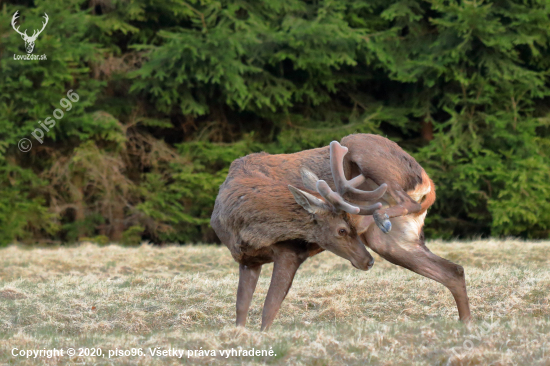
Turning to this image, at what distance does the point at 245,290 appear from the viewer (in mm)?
6520

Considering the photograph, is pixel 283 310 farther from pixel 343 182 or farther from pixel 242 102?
pixel 242 102

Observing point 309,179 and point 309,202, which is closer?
point 309,202

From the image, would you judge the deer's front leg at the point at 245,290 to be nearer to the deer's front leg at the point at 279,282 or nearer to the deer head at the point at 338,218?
the deer's front leg at the point at 279,282

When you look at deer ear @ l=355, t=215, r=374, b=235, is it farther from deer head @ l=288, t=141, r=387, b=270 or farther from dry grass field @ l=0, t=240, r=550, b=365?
dry grass field @ l=0, t=240, r=550, b=365

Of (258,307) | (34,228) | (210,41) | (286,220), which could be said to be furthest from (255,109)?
(286,220)

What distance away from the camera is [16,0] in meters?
17.5

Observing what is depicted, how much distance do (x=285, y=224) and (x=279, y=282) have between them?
0.53m

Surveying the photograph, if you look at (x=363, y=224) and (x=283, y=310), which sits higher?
(x=363, y=224)

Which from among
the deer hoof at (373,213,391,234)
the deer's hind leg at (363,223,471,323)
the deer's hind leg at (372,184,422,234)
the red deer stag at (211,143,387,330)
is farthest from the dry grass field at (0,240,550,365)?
the deer's hind leg at (372,184,422,234)

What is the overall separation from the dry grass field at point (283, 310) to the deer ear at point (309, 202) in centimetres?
108

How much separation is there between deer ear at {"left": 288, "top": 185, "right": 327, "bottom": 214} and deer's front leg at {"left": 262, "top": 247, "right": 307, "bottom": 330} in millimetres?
461

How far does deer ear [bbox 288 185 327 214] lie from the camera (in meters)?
6.04

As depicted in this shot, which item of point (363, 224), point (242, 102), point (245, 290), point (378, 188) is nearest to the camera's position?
point (378, 188)

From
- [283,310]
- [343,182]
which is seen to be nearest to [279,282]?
[343,182]
